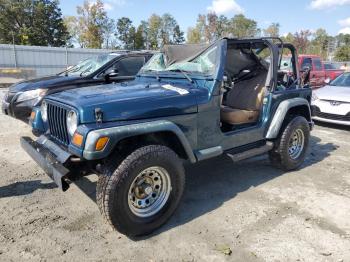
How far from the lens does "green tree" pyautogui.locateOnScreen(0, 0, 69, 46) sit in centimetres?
4559

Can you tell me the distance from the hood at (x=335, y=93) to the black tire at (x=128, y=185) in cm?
638

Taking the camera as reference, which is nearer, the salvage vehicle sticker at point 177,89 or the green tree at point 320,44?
the salvage vehicle sticker at point 177,89

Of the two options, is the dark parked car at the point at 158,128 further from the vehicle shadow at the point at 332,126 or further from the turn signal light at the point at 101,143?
the vehicle shadow at the point at 332,126

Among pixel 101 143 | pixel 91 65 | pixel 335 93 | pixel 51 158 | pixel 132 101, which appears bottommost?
pixel 51 158

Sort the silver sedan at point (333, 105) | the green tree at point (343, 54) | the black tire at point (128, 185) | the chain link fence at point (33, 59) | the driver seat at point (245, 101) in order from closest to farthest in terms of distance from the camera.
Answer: the black tire at point (128, 185), the driver seat at point (245, 101), the silver sedan at point (333, 105), the chain link fence at point (33, 59), the green tree at point (343, 54)

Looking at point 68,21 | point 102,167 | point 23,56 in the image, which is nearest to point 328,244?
point 102,167

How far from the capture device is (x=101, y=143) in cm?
306

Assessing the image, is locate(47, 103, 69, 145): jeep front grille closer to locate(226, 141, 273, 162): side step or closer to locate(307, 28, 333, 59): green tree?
locate(226, 141, 273, 162): side step

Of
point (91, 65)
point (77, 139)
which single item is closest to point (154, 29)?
point (91, 65)

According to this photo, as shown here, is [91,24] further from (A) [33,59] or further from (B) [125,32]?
(A) [33,59]

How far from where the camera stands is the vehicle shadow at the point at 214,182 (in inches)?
158

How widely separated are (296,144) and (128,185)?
10.9 ft

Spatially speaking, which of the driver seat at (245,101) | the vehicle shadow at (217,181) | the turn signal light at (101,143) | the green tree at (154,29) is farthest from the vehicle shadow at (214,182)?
the green tree at (154,29)

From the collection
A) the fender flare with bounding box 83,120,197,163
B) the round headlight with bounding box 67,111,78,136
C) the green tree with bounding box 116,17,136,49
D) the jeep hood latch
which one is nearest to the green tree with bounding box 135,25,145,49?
the green tree with bounding box 116,17,136,49
